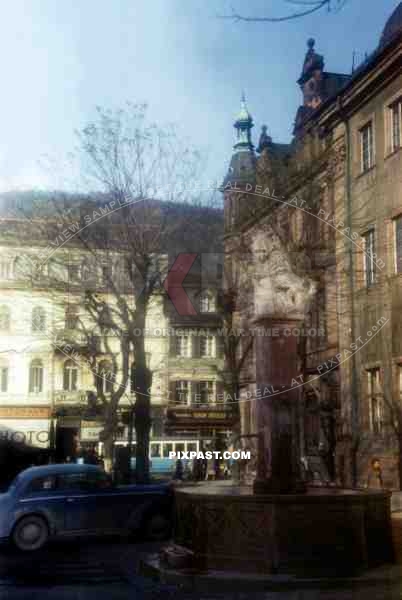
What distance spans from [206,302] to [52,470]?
5.06 m

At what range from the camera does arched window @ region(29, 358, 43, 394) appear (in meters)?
16.2

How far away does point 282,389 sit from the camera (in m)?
9.06

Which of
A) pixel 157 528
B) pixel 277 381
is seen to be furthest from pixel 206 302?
pixel 277 381

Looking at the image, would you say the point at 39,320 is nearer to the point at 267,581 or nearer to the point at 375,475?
the point at 375,475

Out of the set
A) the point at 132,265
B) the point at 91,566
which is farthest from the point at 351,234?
the point at 91,566

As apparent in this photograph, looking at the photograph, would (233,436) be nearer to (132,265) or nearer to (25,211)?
(132,265)


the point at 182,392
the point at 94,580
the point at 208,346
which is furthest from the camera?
the point at 182,392

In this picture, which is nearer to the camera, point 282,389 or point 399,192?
point 282,389

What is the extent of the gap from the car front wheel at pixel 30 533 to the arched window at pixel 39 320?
593cm

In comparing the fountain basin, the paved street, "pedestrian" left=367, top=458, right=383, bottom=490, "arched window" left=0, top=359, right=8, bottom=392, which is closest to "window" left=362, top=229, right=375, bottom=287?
"pedestrian" left=367, top=458, right=383, bottom=490

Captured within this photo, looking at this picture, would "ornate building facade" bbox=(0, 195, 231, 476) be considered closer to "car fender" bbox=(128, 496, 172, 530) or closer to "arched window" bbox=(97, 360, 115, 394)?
"arched window" bbox=(97, 360, 115, 394)

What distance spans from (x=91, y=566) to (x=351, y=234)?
8.65 meters

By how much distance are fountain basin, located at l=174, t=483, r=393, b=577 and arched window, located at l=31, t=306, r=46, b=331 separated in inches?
368

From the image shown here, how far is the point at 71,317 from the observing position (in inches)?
642
